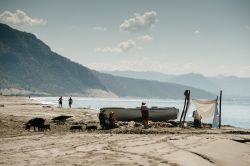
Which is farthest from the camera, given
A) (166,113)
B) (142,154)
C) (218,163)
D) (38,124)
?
(166,113)

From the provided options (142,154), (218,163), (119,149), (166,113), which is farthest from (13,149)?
(166,113)

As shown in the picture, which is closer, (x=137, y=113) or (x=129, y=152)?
(x=129, y=152)

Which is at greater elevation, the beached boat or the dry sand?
the beached boat

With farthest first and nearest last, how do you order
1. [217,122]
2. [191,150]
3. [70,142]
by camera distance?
[217,122]
[70,142]
[191,150]

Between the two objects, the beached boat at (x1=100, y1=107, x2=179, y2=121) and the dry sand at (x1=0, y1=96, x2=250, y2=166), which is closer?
the dry sand at (x1=0, y1=96, x2=250, y2=166)

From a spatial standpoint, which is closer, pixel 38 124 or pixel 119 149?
pixel 119 149

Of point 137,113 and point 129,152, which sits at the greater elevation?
point 137,113

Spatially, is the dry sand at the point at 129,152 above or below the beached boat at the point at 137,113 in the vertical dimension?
below

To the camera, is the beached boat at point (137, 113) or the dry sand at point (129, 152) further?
the beached boat at point (137, 113)

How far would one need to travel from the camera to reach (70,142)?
51.0 feet

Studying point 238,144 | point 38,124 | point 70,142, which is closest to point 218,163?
point 238,144

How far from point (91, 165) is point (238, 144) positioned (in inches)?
324

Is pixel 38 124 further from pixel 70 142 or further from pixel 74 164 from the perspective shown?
pixel 74 164

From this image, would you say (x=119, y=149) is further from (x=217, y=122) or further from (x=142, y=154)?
(x=217, y=122)
